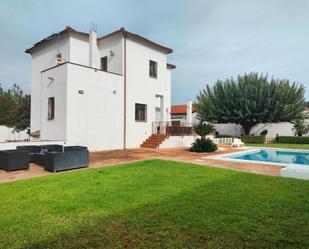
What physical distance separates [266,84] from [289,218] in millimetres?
23555

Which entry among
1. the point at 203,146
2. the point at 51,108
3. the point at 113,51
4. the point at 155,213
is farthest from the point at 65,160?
the point at 113,51

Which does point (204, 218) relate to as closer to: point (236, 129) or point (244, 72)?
point (244, 72)

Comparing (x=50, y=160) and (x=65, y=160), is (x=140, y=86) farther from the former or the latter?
(x=50, y=160)

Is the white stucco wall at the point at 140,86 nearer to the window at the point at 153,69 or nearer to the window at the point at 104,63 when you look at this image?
the window at the point at 153,69

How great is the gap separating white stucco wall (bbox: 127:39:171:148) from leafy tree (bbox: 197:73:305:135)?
995 cm

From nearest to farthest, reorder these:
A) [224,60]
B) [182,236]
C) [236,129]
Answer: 1. [182,236]
2. [224,60]
3. [236,129]

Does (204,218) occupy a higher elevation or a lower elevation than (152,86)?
lower

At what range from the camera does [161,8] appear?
13602 mm

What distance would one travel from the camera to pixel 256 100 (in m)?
23.9

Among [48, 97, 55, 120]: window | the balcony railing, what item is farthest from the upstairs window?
the balcony railing

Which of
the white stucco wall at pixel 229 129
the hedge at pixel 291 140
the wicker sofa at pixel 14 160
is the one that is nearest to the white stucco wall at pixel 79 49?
the wicker sofa at pixel 14 160

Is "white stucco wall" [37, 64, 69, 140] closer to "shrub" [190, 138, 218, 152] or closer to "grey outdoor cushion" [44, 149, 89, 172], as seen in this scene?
"grey outdoor cushion" [44, 149, 89, 172]

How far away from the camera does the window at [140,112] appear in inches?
669

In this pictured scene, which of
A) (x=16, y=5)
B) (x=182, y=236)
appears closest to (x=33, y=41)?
(x=16, y=5)
